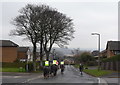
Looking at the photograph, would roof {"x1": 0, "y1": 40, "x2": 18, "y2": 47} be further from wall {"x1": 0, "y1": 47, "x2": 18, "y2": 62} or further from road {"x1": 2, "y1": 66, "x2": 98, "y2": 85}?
road {"x1": 2, "y1": 66, "x2": 98, "y2": 85}

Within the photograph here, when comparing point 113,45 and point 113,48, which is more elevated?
point 113,45

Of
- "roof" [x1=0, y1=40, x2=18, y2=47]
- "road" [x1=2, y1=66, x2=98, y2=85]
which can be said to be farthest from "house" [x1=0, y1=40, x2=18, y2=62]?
"road" [x1=2, y1=66, x2=98, y2=85]

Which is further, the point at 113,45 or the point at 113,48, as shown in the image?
the point at 113,45

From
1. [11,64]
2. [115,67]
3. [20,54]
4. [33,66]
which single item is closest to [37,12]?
[33,66]

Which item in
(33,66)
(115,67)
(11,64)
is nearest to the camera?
(115,67)

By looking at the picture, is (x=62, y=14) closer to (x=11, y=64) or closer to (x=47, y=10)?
(x=47, y=10)

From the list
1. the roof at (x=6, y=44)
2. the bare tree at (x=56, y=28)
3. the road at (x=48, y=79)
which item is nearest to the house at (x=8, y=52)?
the roof at (x=6, y=44)

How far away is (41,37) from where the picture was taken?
52.0 metres

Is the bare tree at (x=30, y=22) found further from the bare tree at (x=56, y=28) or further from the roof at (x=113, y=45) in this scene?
the roof at (x=113, y=45)

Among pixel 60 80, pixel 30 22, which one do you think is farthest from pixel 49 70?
pixel 30 22

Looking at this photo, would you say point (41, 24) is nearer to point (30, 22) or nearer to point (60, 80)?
point (30, 22)

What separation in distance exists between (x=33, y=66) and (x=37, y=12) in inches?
405

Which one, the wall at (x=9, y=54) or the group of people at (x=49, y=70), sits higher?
the wall at (x=9, y=54)

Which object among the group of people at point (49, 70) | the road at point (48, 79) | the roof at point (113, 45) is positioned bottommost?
the road at point (48, 79)
